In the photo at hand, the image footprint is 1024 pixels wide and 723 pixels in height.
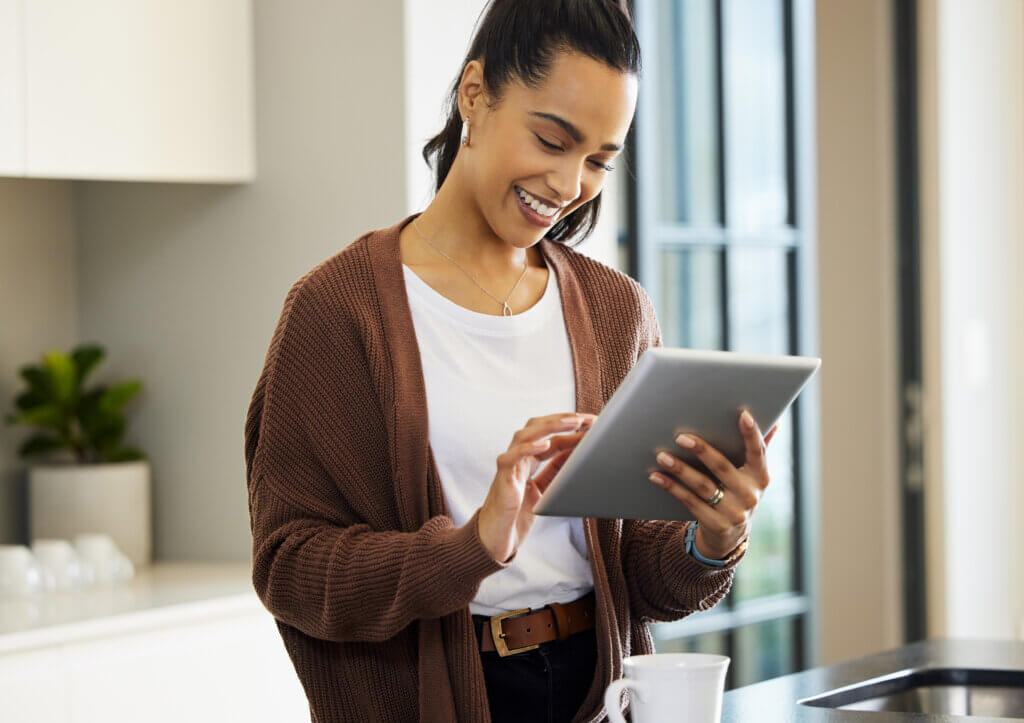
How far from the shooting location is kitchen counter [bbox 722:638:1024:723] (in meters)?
1.41

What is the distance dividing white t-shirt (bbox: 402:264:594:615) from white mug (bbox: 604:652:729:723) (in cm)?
35

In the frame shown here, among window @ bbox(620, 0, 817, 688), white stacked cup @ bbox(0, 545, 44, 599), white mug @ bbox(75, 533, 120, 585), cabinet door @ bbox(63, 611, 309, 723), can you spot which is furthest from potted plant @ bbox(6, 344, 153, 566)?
window @ bbox(620, 0, 817, 688)

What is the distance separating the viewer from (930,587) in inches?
153

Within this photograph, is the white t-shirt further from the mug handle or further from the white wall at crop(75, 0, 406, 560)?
the white wall at crop(75, 0, 406, 560)

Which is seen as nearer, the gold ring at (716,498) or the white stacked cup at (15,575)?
the gold ring at (716,498)

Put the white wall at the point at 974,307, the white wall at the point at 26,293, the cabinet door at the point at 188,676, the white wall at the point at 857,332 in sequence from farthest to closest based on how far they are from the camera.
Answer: the white wall at the point at 857,332
the white wall at the point at 974,307
the white wall at the point at 26,293
the cabinet door at the point at 188,676

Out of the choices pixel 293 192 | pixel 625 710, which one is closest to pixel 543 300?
pixel 625 710

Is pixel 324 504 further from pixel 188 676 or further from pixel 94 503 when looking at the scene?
pixel 94 503

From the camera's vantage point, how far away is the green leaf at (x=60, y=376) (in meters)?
2.68

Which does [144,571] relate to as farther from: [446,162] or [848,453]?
[848,453]

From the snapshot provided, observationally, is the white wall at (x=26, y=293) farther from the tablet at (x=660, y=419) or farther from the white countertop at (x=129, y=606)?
the tablet at (x=660, y=419)

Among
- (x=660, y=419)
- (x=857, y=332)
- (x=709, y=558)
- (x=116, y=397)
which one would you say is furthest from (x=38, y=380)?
(x=857, y=332)

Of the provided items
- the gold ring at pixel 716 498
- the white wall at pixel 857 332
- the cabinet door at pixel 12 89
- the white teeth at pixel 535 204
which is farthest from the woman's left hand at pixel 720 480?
the white wall at pixel 857 332

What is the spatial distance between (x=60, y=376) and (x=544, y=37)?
1.59 metres
